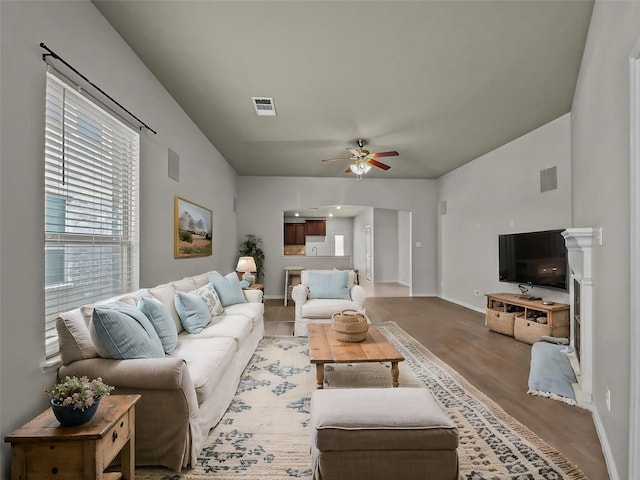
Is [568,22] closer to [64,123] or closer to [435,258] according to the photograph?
[64,123]

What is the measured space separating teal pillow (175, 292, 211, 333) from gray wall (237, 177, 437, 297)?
4897mm

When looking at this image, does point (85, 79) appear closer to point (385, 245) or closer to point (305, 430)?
point (305, 430)

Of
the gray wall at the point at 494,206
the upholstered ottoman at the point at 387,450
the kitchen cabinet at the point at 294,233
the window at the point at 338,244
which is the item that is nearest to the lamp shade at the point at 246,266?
the gray wall at the point at 494,206

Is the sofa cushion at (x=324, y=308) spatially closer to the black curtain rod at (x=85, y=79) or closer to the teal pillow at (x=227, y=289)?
the teal pillow at (x=227, y=289)

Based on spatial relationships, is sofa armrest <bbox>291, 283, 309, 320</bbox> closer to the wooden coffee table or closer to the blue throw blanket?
the wooden coffee table

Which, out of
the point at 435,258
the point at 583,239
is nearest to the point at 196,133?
the point at 583,239

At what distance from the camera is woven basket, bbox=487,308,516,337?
478 centimetres

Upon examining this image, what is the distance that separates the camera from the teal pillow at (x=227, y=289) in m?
4.32

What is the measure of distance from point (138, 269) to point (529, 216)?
522 cm

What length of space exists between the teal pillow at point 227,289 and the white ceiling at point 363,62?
2131 mm

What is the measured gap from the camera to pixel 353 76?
3539mm

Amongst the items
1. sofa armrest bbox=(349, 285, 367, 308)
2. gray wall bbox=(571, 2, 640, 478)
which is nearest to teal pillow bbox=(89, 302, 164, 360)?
gray wall bbox=(571, 2, 640, 478)

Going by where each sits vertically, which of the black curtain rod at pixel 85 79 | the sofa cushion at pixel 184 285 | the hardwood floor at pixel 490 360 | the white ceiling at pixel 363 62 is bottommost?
the hardwood floor at pixel 490 360

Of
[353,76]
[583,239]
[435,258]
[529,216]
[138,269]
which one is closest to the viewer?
[583,239]
